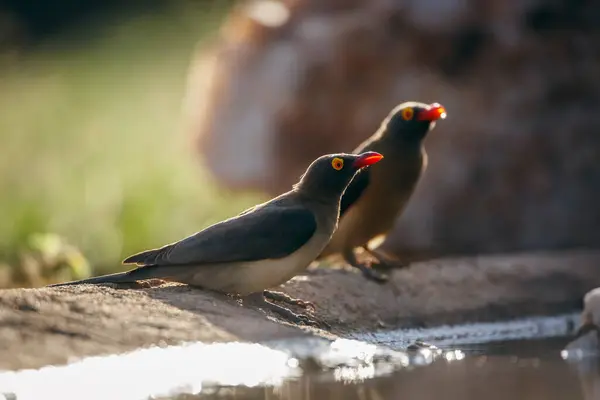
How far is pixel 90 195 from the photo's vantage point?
11695mm

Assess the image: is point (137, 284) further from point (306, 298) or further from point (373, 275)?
point (373, 275)

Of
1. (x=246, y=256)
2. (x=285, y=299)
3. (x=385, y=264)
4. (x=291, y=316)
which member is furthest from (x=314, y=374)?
(x=385, y=264)

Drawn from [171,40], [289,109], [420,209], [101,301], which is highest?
[171,40]

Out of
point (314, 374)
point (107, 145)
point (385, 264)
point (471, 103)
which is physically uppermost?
point (107, 145)

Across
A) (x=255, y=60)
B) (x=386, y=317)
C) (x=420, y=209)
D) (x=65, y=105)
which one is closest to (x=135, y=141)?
(x=65, y=105)

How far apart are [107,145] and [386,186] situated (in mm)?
6725

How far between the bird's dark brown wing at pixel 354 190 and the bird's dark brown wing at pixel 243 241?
1.29 meters

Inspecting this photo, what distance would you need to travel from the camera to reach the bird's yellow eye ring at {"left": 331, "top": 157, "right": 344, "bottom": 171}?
5.98 m

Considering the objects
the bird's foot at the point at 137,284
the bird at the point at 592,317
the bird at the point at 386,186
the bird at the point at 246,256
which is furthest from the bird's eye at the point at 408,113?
the bird's foot at the point at 137,284

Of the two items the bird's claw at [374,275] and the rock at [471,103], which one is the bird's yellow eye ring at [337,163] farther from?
the rock at [471,103]

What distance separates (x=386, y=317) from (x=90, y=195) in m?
6.00

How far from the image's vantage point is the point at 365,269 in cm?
Answer: 683

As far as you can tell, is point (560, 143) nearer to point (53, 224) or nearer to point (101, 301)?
point (53, 224)

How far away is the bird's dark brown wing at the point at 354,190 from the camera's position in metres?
7.01
